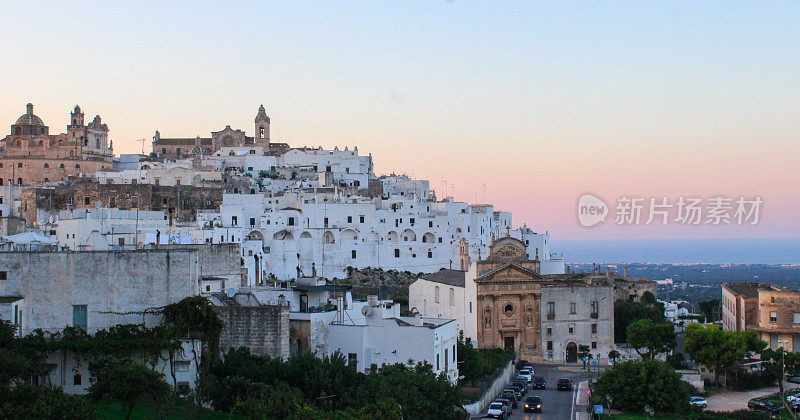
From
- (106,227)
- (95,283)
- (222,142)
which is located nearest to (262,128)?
(222,142)

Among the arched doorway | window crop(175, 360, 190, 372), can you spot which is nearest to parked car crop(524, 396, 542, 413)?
window crop(175, 360, 190, 372)

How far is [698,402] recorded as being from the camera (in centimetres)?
3575

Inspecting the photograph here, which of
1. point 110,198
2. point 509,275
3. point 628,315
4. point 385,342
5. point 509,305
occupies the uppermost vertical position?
point 110,198

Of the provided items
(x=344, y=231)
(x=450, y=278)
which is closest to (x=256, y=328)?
(x=450, y=278)

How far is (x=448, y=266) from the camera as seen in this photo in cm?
7375

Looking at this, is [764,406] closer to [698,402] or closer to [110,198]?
[698,402]

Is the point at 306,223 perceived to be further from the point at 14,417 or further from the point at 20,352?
the point at 14,417

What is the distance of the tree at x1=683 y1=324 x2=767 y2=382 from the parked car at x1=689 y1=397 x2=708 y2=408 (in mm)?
4621

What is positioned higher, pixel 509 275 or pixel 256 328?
pixel 509 275

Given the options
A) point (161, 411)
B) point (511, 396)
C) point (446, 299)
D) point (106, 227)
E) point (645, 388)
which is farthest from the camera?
point (106, 227)

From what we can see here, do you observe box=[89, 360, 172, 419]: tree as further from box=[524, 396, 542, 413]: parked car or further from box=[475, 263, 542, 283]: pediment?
box=[475, 263, 542, 283]: pediment

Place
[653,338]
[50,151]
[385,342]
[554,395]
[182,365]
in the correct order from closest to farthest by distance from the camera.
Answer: [182,365]
[385,342]
[554,395]
[653,338]
[50,151]

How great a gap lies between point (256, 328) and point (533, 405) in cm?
1059

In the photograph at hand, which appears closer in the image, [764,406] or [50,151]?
[764,406]
